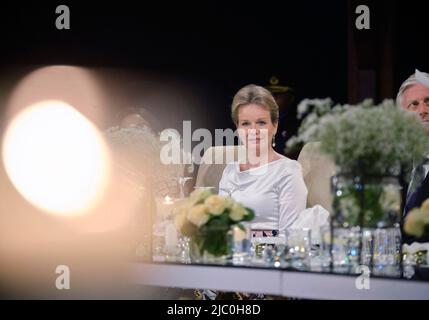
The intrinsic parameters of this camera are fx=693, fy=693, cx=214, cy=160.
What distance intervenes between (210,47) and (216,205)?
2.50 m

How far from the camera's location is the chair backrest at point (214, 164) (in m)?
4.41

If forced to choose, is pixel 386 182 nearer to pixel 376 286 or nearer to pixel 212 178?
pixel 376 286

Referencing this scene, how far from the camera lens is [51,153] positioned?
15.8 ft

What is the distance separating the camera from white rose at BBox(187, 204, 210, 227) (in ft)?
8.10

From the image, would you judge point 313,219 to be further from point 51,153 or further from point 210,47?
point 51,153

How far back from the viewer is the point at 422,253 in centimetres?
259

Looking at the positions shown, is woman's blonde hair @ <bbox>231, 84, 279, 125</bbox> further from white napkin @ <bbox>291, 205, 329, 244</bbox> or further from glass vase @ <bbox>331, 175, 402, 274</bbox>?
glass vase @ <bbox>331, 175, 402, 274</bbox>

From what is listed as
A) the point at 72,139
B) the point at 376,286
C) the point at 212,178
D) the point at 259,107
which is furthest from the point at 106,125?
the point at 376,286

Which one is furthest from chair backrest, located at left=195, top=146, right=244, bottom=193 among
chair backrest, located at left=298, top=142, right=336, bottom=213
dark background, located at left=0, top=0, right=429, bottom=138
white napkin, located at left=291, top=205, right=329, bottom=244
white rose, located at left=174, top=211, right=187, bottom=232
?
white rose, located at left=174, top=211, right=187, bottom=232

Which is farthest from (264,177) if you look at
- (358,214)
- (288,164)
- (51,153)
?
(51,153)

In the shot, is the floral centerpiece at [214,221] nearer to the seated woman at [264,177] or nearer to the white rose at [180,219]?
the white rose at [180,219]

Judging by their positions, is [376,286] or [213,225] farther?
[213,225]

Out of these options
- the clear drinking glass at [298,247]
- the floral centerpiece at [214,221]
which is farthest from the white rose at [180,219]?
the clear drinking glass at [298,247]

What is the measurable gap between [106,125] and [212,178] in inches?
40.3
